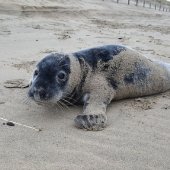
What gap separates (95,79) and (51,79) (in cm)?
49

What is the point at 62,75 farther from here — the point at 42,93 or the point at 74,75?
the point at 42,93

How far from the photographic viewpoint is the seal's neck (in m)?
3.70

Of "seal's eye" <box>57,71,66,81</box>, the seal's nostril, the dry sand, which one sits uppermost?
"seal's eye" <box>57,71,66,81</box>

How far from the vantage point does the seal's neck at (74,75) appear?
3.70m

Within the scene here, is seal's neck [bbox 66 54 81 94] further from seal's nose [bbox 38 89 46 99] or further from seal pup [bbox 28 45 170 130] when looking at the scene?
seal's nose [bbox 38 89 46 99]

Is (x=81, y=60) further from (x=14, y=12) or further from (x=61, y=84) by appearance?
(x=14, y=12)

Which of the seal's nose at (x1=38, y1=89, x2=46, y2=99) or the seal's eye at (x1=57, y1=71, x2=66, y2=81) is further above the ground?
the seal's eye at (x1=57, y1=71, x2=66, y2=81)

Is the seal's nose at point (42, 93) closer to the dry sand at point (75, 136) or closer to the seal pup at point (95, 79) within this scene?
the seal pup at point (95, 79)

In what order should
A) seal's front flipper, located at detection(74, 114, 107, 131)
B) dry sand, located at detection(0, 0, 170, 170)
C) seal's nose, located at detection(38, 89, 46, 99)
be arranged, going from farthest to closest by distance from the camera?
seal's nose, located at detection(38, 89, 46, 99)
seal's front flipper, located at detection(74, 114, 107, 131)
dry sand, located at detection(0, 0, 170, 170)

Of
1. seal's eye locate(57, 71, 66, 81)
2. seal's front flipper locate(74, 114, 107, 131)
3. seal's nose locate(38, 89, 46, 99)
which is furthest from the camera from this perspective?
seal's eye locate(57, 71, 66, 81)

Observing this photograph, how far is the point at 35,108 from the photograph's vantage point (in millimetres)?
3744

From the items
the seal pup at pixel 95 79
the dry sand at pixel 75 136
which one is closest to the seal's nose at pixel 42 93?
the seal pup at pixel 95 79

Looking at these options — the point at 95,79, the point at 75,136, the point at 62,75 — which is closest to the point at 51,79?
the point at 62,75

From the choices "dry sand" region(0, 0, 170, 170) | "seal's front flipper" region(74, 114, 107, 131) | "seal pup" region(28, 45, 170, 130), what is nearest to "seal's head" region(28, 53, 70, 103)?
"seal pup" region(28, 45, 170, 130)
